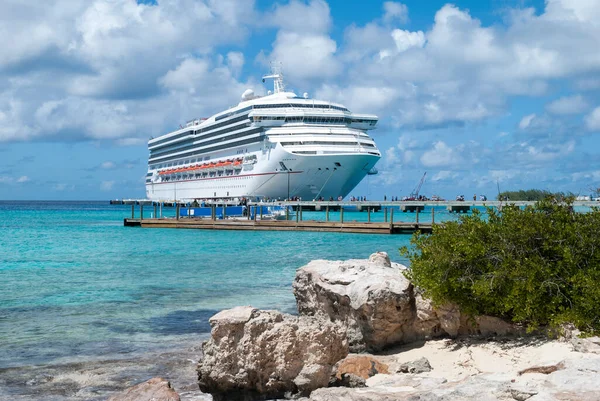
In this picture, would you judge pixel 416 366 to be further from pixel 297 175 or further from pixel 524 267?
pixel 297 175

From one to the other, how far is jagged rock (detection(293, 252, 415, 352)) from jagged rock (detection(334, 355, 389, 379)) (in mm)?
690

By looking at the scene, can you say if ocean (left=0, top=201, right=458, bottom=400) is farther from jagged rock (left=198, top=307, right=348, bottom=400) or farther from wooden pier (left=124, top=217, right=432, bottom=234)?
wooden pier (left=124, top=217, right=432, bottom=234)

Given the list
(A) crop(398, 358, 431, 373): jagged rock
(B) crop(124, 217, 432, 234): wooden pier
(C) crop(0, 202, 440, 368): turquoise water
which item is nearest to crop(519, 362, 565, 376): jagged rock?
(A) crop(398, 358, 431, 373): jagged rock

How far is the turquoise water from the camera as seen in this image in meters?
9.45

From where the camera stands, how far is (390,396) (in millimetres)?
5145

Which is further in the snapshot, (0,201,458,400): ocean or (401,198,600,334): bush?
(0,201,458,400): ocean

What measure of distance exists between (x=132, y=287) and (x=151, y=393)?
10000 mm

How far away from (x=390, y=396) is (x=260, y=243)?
24705 mm

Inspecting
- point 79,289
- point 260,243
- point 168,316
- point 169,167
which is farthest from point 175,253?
point 169,167

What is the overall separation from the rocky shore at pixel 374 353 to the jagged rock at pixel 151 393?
10mm

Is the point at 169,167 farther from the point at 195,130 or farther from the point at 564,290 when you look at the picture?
the point at 564,290

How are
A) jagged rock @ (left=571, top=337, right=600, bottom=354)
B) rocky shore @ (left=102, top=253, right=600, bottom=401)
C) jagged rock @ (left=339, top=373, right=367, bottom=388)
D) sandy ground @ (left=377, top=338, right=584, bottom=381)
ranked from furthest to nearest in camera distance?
sandy ground @ (left=377, top=338, right=584, bottom=381)
jagged rock @ (left=339, top=373, right=367, bottom=388)
jagged rock @ (left=571, top=337, right=600, bottom=354)
rocky shore @ (left=102, top=253, right=600, bottom=401)

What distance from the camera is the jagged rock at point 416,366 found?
21.4 ft

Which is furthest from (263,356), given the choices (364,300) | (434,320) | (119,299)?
(119,299)
